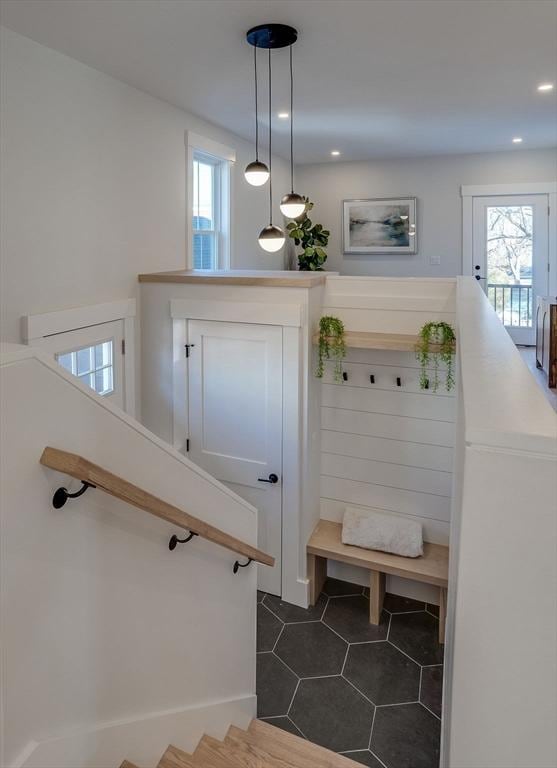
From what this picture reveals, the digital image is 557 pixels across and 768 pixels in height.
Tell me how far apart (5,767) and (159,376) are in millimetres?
3049

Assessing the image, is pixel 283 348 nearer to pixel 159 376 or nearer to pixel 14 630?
pixel 159 376

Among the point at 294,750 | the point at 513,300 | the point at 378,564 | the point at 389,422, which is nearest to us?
the point at 294,750

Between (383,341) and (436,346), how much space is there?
13.2 inches

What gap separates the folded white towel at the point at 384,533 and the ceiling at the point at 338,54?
117 inches

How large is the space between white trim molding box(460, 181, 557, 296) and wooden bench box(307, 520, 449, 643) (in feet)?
14.2

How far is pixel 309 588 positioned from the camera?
3830 mm

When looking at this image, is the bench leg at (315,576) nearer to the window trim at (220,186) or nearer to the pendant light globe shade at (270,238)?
the pendant light globe shade at (270,238)

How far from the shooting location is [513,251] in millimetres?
6824

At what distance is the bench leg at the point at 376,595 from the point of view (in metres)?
3.68

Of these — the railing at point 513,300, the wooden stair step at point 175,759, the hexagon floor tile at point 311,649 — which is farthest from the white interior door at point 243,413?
the railing at point 513,300

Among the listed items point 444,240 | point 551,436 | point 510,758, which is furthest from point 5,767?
→ point 444,240

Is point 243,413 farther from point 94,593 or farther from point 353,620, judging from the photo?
point 94,593

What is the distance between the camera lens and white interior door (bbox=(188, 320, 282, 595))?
370 centimetres

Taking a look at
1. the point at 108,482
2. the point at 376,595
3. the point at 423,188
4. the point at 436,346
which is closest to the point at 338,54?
the point at 436,346
